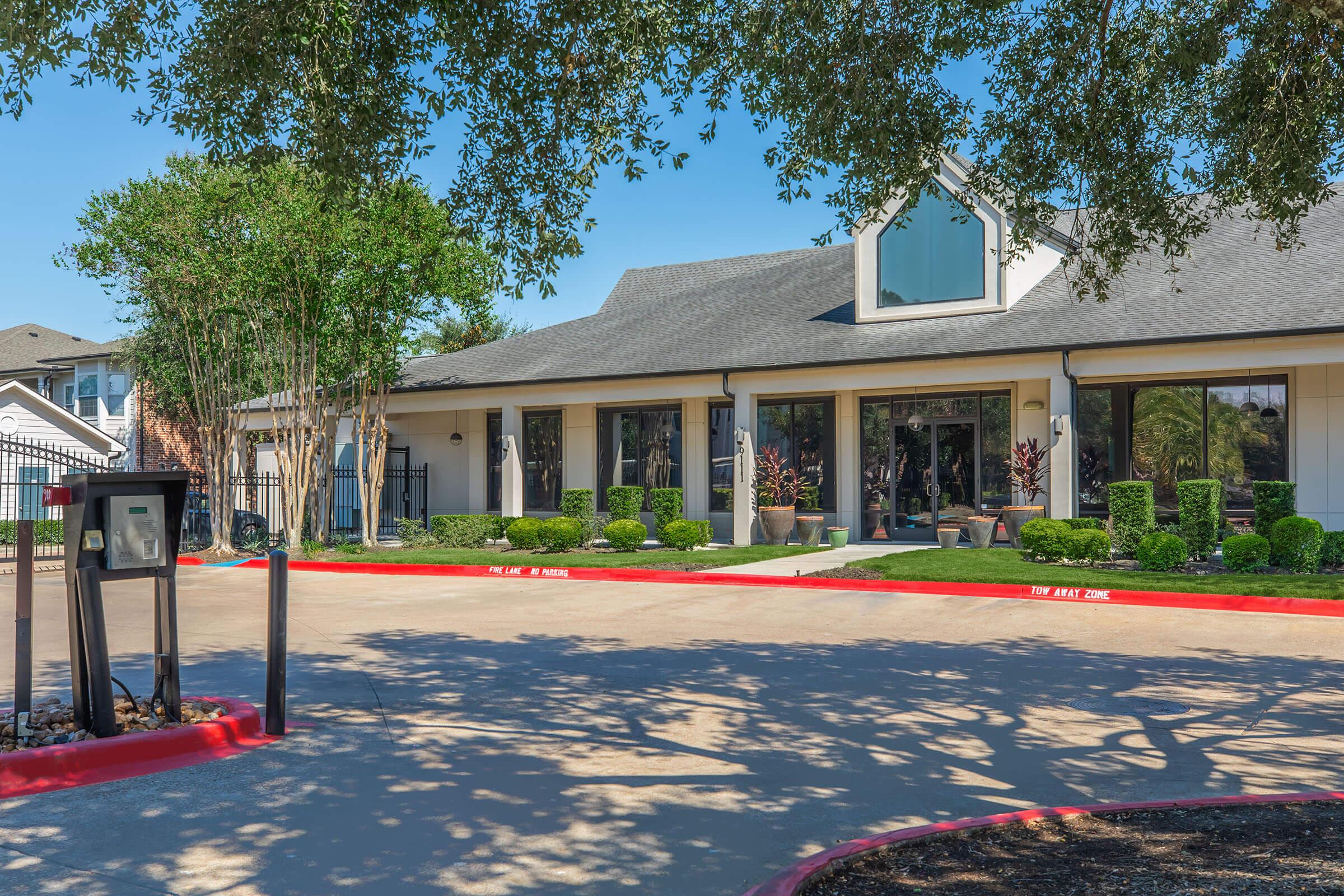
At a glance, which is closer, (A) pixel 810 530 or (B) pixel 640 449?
(A) pixel 810 530

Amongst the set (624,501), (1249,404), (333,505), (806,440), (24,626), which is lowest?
(24,626)

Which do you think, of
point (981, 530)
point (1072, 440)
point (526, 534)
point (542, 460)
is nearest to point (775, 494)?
point (981, 530)

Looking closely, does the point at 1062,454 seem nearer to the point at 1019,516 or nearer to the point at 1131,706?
the point at 1019,516

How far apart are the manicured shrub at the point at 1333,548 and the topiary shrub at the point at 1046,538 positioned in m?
3.32

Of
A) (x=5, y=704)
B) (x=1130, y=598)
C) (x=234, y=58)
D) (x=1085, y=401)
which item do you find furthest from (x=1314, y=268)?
(x=5, y=704)

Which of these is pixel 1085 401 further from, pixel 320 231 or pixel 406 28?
pixel 406 28

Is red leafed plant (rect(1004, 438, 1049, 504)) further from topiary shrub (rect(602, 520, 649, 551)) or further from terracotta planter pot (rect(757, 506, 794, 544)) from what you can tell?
topiary shrub (rect(602, 520, 649, 551))

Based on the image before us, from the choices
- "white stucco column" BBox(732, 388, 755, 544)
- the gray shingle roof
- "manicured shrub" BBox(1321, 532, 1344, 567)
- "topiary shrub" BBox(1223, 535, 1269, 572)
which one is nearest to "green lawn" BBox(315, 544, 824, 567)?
"white stucco column" BBox(732, 388, 755, 544)

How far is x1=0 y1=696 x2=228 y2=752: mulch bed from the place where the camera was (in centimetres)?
618

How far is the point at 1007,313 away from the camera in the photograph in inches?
834

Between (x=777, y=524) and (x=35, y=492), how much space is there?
2457 centimetres

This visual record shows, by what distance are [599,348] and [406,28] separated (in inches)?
707

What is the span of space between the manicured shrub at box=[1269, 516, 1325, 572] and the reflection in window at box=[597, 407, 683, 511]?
1277 centimetres

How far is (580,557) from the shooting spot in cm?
1995
